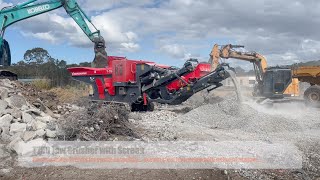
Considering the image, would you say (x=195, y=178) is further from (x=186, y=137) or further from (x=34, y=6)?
(x=34, y=6)

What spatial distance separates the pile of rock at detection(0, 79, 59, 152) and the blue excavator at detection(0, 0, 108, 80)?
168 inches

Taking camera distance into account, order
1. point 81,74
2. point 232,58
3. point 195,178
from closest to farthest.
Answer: point 195,178 < point 81,74 < point 232,58

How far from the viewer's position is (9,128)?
8.19 m

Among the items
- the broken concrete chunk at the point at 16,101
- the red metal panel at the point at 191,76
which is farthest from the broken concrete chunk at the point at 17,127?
the red metal panel at the point at 191,76

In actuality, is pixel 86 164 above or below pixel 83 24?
below

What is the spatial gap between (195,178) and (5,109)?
19.3 ft

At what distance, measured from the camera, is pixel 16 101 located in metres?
10.2

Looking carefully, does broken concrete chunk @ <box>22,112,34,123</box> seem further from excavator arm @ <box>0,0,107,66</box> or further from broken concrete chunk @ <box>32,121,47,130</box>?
A: excavator arm @ <box>0,0,107,66</box>

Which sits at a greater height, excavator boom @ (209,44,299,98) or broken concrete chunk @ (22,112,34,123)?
excavator boom @ (209,44,299,98)

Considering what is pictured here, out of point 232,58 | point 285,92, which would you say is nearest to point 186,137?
point 285,92

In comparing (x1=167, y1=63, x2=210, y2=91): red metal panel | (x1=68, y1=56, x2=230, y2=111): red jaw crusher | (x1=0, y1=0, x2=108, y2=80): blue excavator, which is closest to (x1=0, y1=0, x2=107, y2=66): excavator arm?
(x1=0, y1=0, x2=108, y2=80): blue excavator

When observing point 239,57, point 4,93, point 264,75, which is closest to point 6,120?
point 4,93

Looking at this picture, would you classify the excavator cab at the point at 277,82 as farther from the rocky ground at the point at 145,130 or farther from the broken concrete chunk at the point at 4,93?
the broken concrete chunk at the point at 4,93

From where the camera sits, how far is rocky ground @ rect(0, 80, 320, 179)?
5.61m
